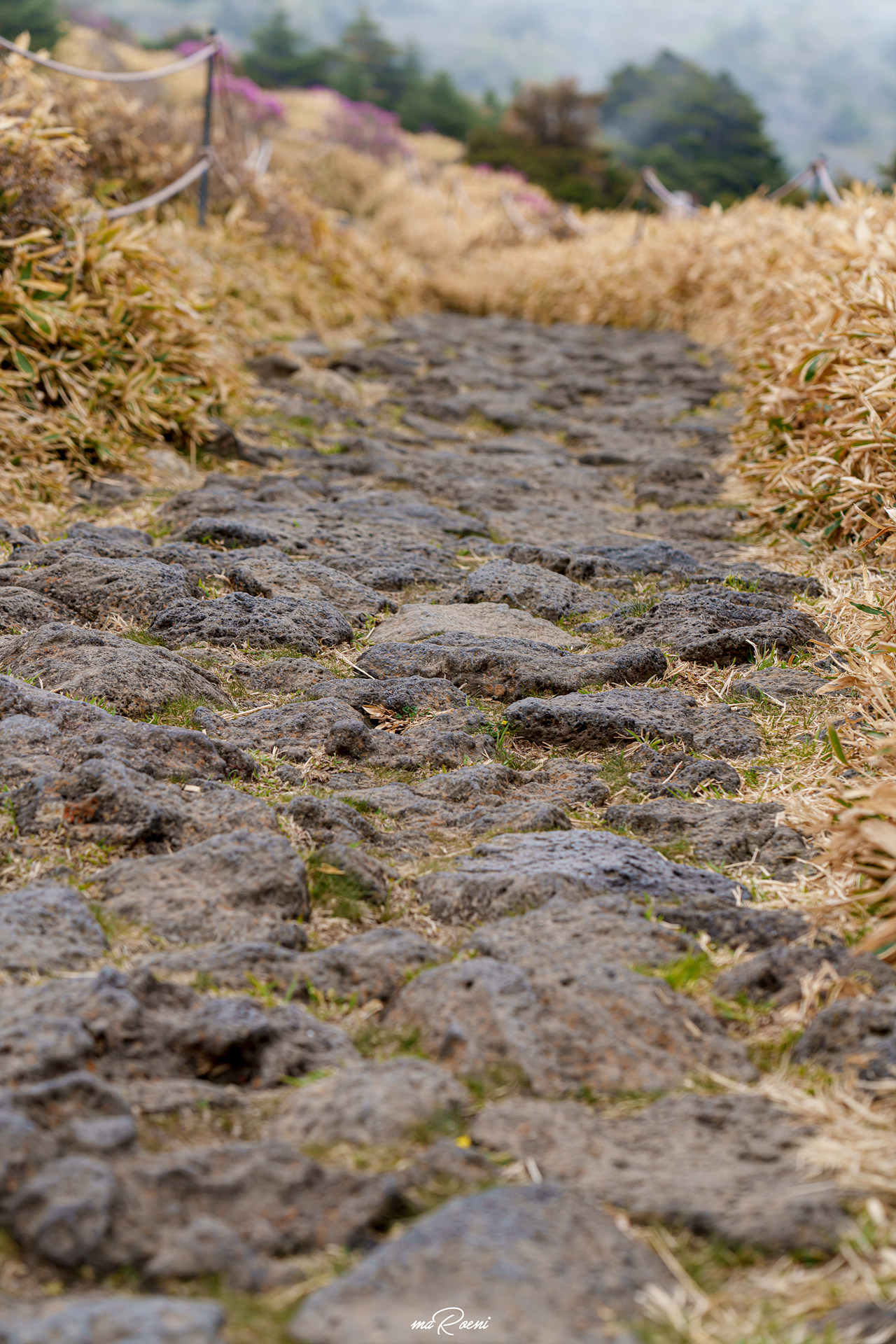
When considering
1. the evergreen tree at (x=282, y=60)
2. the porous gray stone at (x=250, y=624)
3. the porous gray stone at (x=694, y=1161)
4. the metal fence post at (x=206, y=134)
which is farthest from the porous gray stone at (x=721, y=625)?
the evergreen tree at (x=282, y=60)

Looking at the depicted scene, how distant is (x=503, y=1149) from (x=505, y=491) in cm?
376

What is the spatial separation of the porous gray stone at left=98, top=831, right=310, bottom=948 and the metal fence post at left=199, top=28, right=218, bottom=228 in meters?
6.52

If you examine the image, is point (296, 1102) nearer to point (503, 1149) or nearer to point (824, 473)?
point (503, 1149)

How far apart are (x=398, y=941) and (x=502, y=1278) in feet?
2.35

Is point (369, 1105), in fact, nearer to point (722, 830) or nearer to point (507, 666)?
point (722, 830)

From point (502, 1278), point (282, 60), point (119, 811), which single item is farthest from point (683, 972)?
point (282, 60)

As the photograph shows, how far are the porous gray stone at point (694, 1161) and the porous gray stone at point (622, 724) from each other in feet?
3.93

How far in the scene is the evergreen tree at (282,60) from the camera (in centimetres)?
2652

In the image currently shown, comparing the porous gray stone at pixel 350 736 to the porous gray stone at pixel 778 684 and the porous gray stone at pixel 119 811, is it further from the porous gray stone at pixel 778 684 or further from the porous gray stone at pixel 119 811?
the porous gray stone at pixel 778 684

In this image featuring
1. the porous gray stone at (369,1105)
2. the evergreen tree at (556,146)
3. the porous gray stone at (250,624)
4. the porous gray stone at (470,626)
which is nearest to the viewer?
the porous gray stone at (369,1105)

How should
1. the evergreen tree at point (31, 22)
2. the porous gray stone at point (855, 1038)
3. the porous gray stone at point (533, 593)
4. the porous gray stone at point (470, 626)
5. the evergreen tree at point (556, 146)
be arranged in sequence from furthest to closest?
the evergreen tree at point (556, 146) → the evergreen tree at point (31, 22) → the porous gray stone at point (533, 593) → the porous gray stone at point (470, 626) → the porous gray stone at point (855, 1038)

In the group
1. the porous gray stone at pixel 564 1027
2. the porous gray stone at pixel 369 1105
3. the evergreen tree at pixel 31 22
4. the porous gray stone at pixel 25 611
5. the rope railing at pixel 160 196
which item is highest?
the evergreen tree at pixel 31 22

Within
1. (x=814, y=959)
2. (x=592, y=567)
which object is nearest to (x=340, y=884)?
(x=814, y=959)

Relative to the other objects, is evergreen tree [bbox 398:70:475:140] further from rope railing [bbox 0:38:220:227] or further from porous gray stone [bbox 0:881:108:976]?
porous gray stone [bbox 0:881:108:976]
